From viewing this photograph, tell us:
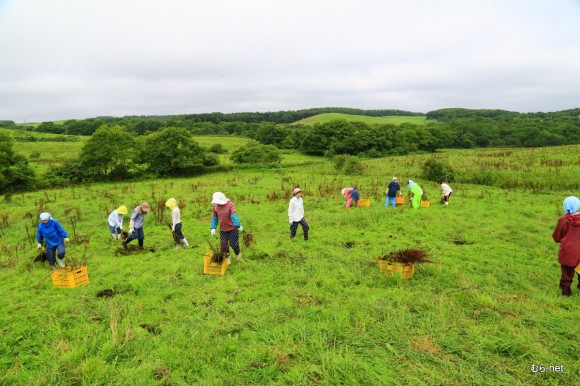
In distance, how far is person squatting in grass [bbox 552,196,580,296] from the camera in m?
6.64

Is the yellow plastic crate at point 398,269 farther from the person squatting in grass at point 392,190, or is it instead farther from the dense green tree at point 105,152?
the dense green tree at point 105,152

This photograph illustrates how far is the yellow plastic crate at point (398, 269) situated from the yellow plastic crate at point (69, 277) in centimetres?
727

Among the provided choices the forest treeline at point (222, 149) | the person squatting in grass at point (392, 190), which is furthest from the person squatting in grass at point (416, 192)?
the forest treeline at point (222, 149)

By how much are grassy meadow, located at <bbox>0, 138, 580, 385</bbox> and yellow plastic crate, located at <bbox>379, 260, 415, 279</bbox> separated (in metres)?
0.21

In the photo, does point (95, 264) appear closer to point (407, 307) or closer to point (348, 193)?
point (407, 307)

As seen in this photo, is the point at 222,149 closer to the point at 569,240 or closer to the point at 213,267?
the point at 213,267

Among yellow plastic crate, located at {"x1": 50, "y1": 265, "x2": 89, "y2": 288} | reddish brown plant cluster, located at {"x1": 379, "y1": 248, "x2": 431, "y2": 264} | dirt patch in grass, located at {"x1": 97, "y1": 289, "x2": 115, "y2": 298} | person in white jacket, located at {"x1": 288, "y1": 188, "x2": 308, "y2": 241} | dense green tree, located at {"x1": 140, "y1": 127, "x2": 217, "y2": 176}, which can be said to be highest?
dense green tree, located at {"x1": 140, "y1": 127, "x2": 217, "y2": 176}

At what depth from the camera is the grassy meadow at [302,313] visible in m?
4.75

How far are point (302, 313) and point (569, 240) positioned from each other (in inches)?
217

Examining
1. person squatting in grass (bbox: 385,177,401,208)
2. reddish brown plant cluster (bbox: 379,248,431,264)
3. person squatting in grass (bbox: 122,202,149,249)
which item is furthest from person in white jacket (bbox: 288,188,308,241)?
person squatting in grass (bbox: 385,177,401,208)

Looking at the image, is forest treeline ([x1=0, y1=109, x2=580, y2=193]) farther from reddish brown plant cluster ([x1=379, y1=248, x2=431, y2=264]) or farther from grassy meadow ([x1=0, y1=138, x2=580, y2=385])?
reddish brown plant cluster ([x1=379, y1=248, x2=431, y2=264])

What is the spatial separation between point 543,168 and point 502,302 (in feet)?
89.3

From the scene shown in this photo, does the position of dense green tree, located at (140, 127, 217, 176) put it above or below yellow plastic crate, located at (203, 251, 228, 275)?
above

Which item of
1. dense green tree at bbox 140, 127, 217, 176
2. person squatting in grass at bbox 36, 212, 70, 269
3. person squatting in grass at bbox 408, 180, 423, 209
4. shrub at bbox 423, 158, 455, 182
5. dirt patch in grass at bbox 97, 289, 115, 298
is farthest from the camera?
dense green tree at bbox 140, 127, 217, 176
